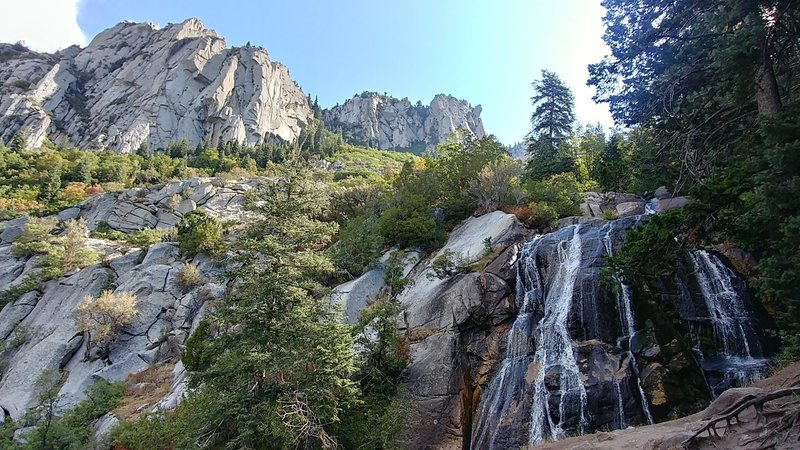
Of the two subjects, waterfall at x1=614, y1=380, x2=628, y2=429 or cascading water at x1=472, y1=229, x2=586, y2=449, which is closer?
waterfall at x1=614, y1=380, x2=628, y2=429

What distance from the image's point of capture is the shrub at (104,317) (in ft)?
81.3

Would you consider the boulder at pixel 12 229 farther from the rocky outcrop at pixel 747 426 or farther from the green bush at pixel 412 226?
the rocky outcrop at pixel 747 426

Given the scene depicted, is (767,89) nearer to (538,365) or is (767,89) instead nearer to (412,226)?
(538,365)

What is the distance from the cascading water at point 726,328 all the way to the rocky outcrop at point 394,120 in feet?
392

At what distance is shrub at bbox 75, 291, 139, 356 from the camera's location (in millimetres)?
24795

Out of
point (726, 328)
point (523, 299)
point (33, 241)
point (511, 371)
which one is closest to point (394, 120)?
point (33, 241)

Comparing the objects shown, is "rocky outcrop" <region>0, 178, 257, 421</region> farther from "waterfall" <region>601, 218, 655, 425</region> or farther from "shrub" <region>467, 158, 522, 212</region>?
"waterfall" <region>601, 218, 655, 425</region>

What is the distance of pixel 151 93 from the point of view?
99.4 metres

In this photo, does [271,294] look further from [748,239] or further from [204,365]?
[748,239]

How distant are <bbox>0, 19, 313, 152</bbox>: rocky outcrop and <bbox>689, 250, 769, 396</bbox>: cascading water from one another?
309 feet

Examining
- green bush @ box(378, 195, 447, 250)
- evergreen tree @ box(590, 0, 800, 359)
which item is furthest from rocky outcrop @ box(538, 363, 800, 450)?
green bush @ box(378, 195, 447, 250)

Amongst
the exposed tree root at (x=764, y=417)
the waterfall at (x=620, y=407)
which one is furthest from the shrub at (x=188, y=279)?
the exposed tree root at (x=764, y=417)

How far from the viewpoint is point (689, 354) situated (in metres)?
11.4

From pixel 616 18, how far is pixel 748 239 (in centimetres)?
646
